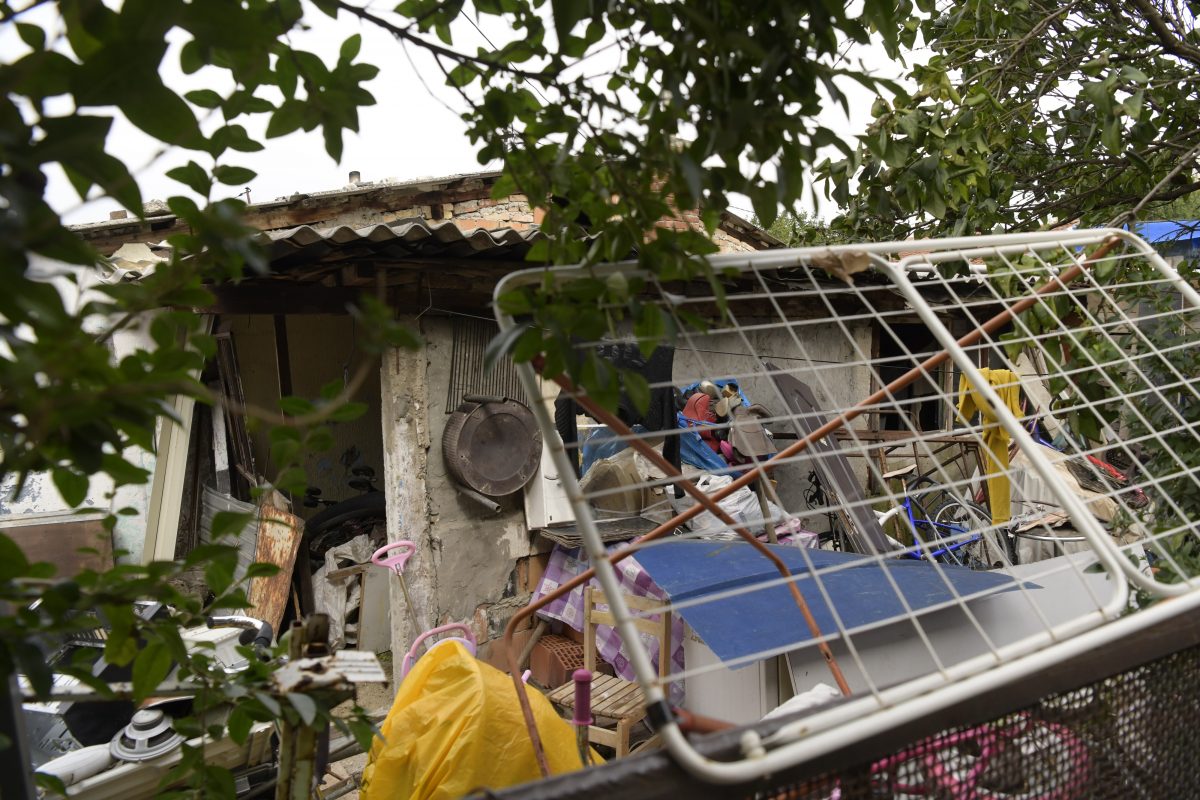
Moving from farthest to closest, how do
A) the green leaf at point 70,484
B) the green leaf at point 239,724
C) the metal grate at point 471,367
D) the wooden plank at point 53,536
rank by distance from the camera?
the wooden plank at point 53,536
the metal grate at point 471,367
the green leaf at point 239,724
the green leaf at point 70,484

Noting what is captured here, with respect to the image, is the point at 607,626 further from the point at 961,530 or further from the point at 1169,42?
the point at 1169,42

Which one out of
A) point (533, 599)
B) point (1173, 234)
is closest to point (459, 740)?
point (533, 599)

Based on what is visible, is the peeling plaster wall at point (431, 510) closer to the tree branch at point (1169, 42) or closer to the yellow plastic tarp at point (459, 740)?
the yellow plastic tarp at point (459, 740)

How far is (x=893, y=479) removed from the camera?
8.37 meters

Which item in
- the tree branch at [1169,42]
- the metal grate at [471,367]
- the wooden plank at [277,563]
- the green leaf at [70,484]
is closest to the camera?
the green leaf at [70,484]

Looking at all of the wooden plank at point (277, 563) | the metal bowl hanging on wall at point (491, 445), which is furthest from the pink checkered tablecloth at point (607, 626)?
the wooden plank at point (277, 563)

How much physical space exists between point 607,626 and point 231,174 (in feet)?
12.3

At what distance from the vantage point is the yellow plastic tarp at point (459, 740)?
88.4 inches

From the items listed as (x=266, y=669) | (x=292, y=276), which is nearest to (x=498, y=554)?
(x=292, y=276)

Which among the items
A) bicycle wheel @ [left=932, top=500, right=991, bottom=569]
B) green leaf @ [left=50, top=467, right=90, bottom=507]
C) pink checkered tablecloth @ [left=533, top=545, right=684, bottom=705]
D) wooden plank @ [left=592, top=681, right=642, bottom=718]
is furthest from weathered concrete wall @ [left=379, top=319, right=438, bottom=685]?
green leaf @ [left=50, top=467, right=90, bottom=507]

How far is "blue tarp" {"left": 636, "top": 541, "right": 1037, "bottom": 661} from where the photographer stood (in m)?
3.01

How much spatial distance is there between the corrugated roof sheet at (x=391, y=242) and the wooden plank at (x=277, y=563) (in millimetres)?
2235

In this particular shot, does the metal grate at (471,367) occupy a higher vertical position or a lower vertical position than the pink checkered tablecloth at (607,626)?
higher

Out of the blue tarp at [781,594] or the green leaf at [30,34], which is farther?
the blue tarp at [781,594]
